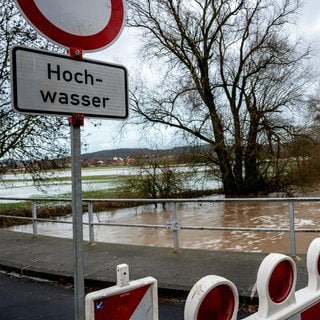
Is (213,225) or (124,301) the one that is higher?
(124,301)

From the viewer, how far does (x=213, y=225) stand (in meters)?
15.2

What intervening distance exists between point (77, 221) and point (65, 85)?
67 cm

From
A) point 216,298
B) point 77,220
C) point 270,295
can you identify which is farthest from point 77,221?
point 270,295

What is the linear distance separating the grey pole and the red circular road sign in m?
0.41

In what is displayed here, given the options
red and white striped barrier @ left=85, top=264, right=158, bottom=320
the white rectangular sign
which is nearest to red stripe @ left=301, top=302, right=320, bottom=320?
red and white striped barrier @ left=85, top=264, right=158, bottom=320

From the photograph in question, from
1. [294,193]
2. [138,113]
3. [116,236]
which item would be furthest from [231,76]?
[116,236]

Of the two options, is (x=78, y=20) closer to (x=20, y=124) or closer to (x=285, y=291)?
(x=285, y=291)

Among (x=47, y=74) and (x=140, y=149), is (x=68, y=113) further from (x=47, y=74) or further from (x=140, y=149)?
(x=140, y=149)

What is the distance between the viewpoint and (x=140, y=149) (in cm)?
2470

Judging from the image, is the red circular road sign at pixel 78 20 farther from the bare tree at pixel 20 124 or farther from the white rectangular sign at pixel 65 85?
the bare tree at pixel 20 124

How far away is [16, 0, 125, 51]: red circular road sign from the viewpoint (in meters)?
2.04

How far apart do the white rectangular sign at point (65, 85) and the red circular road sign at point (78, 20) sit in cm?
11

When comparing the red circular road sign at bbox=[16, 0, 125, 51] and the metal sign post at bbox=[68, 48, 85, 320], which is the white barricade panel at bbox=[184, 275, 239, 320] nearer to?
the metal sign post at bbox=[68, 48, 85, 320]

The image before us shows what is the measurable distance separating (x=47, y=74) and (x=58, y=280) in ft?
15.4
